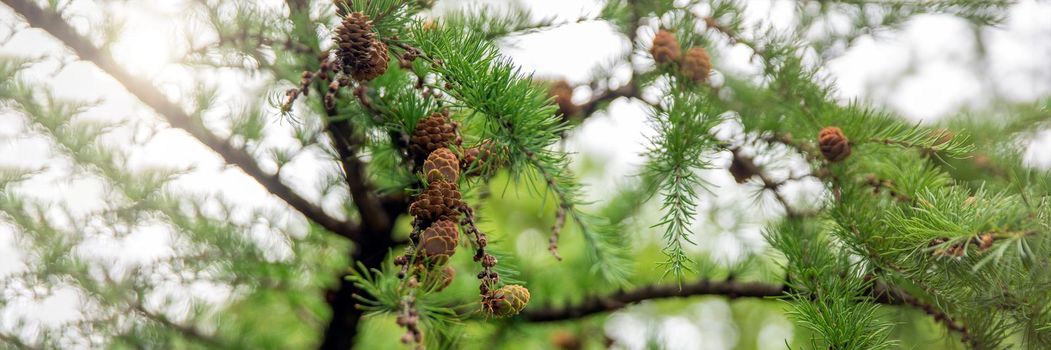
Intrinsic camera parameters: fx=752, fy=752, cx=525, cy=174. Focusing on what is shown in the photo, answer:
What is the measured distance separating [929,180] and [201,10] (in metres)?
0.58

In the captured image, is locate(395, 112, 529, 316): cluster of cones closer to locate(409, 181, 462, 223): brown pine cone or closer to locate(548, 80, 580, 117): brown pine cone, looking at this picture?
locate(409, 181, 462, 223): brown pine cone

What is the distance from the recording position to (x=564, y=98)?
31.0 inches

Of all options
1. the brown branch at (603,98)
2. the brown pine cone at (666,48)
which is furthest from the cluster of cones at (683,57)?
the brown branch at (603,98)

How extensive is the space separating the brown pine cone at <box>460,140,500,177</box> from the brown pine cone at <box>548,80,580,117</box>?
25 cm

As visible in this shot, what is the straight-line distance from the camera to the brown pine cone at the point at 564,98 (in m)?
0.78

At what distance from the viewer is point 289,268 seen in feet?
2.80

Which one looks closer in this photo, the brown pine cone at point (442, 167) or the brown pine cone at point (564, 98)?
the brown pine cone at point (442, 167)

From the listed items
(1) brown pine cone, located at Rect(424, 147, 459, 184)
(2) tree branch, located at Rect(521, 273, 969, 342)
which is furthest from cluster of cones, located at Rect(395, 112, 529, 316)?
(2) tree branch, located at Rect(521, 273, 969, 342)

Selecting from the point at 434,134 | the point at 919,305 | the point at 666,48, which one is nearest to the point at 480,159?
the point at 434,134

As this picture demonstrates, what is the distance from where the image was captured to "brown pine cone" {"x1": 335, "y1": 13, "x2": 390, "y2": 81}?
0.45m

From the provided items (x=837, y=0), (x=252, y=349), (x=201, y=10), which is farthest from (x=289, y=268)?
(x=837, y=0)

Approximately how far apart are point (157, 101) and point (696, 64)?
45 centimetres

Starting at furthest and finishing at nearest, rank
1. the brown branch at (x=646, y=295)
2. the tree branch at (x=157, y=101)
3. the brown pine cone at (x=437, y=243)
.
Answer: the brown branch at (x=646, y=295) < the tree branch at (x=157, y=101) < the brown pine cone at (x=437, y=243)

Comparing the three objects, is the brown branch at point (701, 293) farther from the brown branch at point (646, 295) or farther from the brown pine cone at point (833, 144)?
the brown pine cone at point (833, 144)
